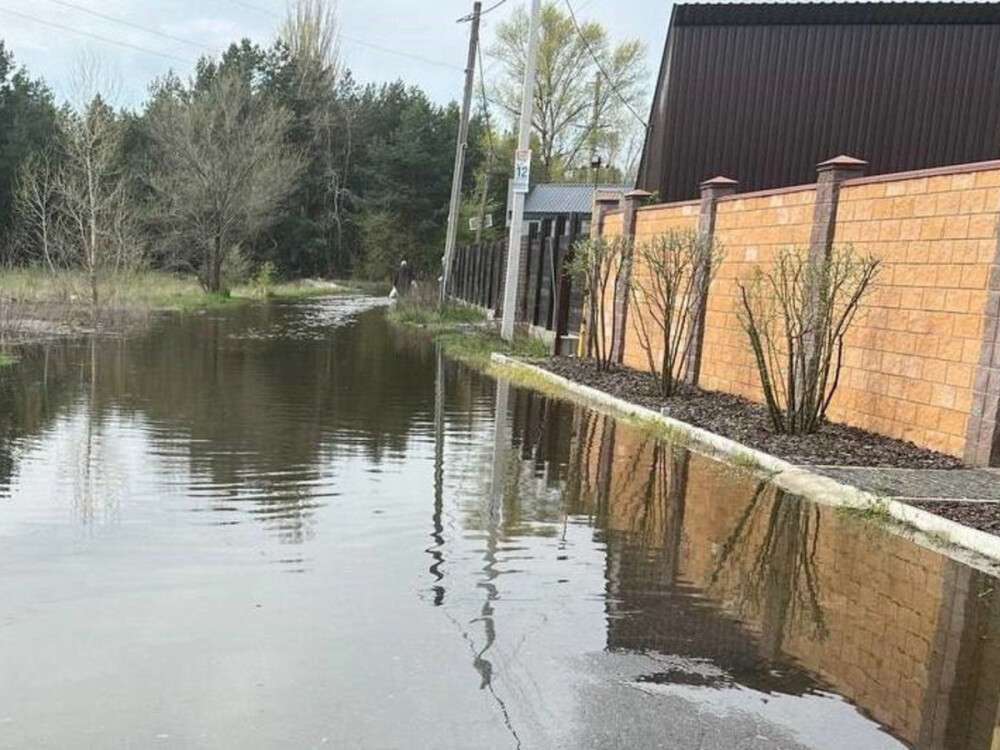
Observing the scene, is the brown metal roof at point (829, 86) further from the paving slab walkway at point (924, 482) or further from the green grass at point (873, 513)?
the green grass at point (873, 513)

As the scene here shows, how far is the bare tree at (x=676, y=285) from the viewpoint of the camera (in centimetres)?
1230

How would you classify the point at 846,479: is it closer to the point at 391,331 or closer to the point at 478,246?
the point at 391,331

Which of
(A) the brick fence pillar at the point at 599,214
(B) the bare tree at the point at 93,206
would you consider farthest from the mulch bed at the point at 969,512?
(B) the bare tree at the point at 93,206

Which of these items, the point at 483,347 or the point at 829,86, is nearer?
the point at 829,86

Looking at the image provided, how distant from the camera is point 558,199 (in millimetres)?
45375

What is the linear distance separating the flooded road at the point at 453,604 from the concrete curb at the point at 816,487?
0.25m

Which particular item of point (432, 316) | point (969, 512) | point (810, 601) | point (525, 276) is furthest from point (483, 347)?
point (810, 601)

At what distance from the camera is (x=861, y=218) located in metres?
9.70

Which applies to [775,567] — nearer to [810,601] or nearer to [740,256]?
[810,601]

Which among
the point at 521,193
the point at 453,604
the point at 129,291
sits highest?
the point at 521,193

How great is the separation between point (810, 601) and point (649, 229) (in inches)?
424

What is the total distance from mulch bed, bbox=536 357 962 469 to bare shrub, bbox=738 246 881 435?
0.93 feet

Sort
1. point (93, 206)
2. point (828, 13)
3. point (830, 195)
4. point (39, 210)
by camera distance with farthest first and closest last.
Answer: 1. point (39, 210)
2. point (93, 206)
3. point (828, 13)
4. point (830, 195)

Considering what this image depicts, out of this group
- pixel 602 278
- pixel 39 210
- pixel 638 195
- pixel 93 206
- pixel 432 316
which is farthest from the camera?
pixel 39 210
